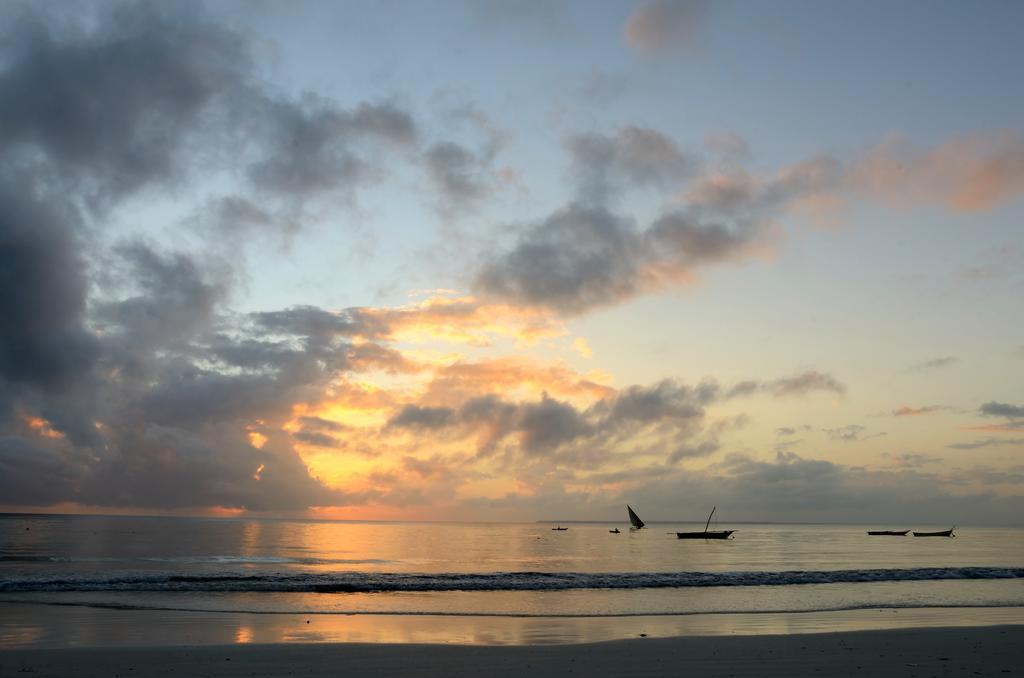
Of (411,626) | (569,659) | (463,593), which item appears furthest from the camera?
(463,593)

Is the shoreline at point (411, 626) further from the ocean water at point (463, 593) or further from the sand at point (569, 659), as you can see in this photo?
the sand at point (569, 659)

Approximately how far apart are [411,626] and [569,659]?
9.14 meters

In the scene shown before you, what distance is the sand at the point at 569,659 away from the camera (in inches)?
682

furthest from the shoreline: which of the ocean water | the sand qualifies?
the sand

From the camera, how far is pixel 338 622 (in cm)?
2653

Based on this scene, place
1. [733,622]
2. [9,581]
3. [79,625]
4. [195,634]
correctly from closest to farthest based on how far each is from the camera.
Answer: [195,634]
[79,625]
[733,622]
[9,581]

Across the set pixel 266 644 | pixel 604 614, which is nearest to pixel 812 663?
pixel 604 614

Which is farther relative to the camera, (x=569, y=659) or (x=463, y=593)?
(x=463, y=593)

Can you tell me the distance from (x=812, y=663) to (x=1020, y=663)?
6144mm

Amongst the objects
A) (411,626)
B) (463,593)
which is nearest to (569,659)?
(411,626)

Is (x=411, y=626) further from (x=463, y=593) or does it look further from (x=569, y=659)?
(x=463, y=593)

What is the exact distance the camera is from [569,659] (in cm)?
1886

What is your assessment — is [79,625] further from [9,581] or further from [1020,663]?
[1020,663]

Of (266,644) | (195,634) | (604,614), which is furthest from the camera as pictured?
(604,614)
